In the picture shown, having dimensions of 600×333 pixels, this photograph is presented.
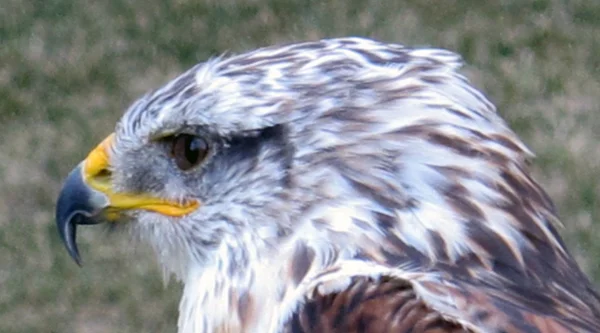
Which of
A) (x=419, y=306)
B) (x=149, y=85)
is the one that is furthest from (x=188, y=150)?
(x=149, y=85)

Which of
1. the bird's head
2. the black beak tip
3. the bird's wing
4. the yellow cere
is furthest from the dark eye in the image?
the bird's wing

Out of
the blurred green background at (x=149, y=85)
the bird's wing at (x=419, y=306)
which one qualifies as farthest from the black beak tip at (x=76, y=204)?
the blurred green background at (x=149, y=85)

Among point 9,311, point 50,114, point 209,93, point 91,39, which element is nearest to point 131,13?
point 91,39

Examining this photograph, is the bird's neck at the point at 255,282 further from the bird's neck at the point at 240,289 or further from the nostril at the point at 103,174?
the nostril at the point at 103,174

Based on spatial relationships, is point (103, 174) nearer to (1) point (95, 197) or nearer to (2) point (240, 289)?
(1) point (95, 197)

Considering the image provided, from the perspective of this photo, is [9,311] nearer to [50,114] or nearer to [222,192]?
[50,114]

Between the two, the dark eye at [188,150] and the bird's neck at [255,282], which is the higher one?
the dark eye at [188,150]
